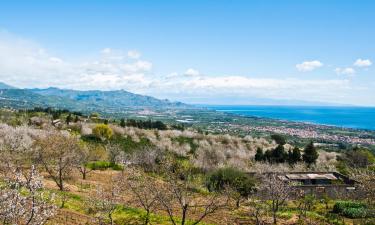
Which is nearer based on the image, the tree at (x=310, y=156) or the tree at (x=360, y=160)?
the tree at (x=310, y=156)

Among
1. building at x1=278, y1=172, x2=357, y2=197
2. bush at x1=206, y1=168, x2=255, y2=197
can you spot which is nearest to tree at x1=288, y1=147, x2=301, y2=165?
building at x1=278, y1=172, x2=357, y2=197

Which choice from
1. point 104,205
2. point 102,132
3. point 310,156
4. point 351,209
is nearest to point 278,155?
point 310,156

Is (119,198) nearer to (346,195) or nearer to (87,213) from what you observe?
(87,213)

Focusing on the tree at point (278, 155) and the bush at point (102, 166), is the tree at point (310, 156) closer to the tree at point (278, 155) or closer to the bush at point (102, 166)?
the tree at point (278, 155)

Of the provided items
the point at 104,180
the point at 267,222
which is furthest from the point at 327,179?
the point at 104,180

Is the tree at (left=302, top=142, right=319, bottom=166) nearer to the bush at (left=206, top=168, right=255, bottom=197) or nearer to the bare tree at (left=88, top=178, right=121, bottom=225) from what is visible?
the bush at (left=206, top=168, right=255, bottom=197)

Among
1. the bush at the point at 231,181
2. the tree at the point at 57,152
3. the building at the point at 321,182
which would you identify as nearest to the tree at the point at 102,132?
the bush at the point at 231,181

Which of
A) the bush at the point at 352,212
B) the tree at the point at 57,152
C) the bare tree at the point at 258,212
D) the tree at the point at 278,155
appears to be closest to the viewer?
the bare tree at the point at 258,212

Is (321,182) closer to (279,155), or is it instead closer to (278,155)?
(279,155)

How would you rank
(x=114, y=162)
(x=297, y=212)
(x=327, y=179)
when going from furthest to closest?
1. (x=114, y=162)
2. (x=327, y=179)
3. (x=297, y=212)

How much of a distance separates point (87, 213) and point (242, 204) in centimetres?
1920

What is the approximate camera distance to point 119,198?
38.3 metres

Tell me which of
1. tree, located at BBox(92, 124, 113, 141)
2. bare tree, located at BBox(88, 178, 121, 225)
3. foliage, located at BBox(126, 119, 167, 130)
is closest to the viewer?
bare tree, located at BBox(88, 178, 121, 225)

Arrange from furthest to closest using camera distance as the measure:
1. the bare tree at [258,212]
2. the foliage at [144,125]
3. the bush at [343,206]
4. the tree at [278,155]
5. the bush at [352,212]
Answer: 1. the foliage at [144,125]
2. the tree at [278,155]
3. the bush at [343,206]
4. the bush at [352,212]
5. the bare tree at [258,212]
